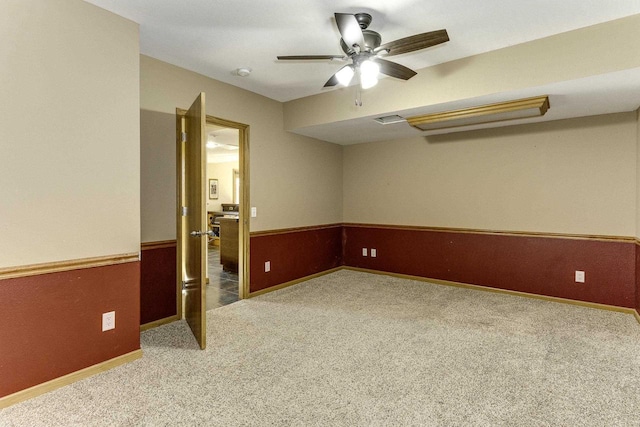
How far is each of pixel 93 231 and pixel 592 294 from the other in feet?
15.7

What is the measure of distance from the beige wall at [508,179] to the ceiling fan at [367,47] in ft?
7.55

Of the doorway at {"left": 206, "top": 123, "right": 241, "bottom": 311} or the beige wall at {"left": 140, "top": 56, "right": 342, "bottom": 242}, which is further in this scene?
the doorway at {"left": 206, "top": 123, "right": 241, "bottom": 311}

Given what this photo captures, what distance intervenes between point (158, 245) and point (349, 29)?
244 centimetres

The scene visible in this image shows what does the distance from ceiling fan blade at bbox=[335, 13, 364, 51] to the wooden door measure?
1.14 m

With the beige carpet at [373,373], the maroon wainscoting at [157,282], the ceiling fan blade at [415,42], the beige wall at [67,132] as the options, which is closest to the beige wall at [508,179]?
the beige carpet at [373,373]

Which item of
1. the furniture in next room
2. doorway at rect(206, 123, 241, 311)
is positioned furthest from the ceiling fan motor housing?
the furniture in next room

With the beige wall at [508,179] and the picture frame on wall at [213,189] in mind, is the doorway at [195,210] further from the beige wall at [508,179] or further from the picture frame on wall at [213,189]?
Answer: the picture frame on wall at [213,189]

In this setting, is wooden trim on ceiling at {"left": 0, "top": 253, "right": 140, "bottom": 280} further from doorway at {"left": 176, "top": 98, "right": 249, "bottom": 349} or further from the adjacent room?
doorway at {"left": 176, "top": 98, "right": 249, "bottom": 349}

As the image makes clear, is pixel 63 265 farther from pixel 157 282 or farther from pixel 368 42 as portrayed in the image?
pixel 368 42

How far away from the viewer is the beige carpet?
1840 mm

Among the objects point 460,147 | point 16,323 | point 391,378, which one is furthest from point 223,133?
point 391,378

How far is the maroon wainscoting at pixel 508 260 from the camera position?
3.62m

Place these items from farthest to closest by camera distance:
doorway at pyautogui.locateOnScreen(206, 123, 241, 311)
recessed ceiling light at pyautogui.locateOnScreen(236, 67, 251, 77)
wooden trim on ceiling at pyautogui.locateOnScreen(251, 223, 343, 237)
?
doorway at pyautogui.locateOnScreen(206, 123, 241, 311) → wooden trim on ceiling at pyautogui.locateOnScreen(251, 223, 343, 237) → recessed ceiling light at pyautogui.locateOnScreen(236, 67, 251, 77)

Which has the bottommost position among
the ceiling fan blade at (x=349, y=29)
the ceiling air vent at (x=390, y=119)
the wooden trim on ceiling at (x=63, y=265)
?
the wooden trim on ceiling at (x=63, y=265)
